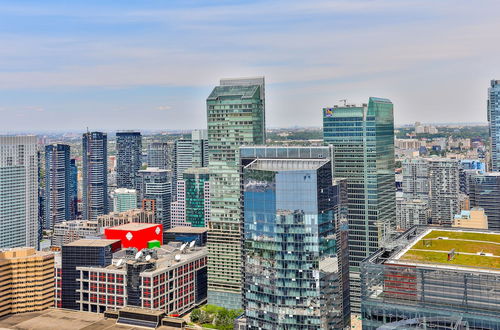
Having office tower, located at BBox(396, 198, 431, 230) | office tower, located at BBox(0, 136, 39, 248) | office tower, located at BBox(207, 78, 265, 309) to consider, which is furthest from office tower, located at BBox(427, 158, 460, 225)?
office tower, located at BBox(0, 136, 39, 248)

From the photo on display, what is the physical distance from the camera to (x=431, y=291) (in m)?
53.3

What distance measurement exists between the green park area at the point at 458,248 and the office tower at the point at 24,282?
267 feet

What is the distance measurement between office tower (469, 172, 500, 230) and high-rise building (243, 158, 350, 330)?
118 m

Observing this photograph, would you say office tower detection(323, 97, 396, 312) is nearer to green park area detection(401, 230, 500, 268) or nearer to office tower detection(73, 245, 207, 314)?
office tower detection(73, 245, 207, 314)

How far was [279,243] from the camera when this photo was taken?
7425 centimetres

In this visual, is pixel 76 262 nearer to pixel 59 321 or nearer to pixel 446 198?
pixel 59 321

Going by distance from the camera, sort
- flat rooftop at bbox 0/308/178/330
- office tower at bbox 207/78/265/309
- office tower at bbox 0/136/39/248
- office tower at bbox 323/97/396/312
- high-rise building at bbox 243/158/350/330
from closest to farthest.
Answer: high-rise building at bbox 243/158/350/330
flat rooftop at bbox 0/308/178/330
office tower at bbox 323/97/396/312
office tower at bbox 207/78/265/309
office tower at bbox 0/136/39/248

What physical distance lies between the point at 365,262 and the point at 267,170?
23.9 m

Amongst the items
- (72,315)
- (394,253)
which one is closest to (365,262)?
(394,253)

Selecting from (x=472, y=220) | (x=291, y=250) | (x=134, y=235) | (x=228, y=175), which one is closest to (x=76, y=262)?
(x=134, y=235)

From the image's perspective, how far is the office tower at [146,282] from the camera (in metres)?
116

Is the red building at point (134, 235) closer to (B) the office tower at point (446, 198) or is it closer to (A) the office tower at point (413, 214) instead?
(A) the office tower at point (413, 214)

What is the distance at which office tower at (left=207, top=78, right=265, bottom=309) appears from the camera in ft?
424

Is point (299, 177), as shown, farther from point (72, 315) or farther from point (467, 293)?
point (72, 315)
